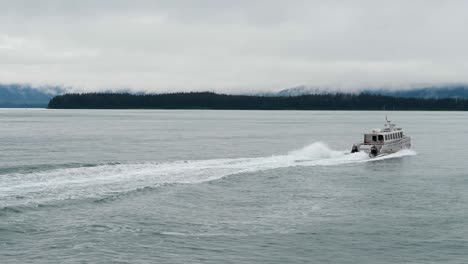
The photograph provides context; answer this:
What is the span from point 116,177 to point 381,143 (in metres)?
50.7

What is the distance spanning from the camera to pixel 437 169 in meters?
77.2

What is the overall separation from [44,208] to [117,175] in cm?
1726

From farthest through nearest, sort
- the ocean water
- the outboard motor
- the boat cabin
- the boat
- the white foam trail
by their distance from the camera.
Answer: the boat cabin → the boat → the outboard motor → the white foam trail → the ocean water

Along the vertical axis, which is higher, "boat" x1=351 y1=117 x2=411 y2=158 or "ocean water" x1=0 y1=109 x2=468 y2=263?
"boat" x1=351 y1=117 x2=411 y2=158

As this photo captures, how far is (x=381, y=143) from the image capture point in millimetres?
97500

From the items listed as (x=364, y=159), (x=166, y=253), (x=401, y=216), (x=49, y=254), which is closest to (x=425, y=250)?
(x=401, y=216)

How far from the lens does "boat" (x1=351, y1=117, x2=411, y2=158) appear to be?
308ft

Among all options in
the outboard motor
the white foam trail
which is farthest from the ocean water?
the outboard motor

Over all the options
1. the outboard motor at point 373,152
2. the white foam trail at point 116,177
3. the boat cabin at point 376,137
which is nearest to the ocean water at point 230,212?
the white foam trail at point 116,177

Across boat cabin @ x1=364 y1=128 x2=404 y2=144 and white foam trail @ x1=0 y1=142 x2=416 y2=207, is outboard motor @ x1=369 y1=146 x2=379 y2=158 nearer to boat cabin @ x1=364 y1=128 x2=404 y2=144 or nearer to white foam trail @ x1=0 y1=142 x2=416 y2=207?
boat cabin @ x1=364 y1=128 x2=404 y2=144

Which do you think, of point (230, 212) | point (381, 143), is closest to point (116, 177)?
point (230, 212)

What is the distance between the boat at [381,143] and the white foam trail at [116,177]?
7174 mm

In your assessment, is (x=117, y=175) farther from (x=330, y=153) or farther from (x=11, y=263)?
(x=330, y=153)

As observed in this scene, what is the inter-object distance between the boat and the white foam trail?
717 centimetres
